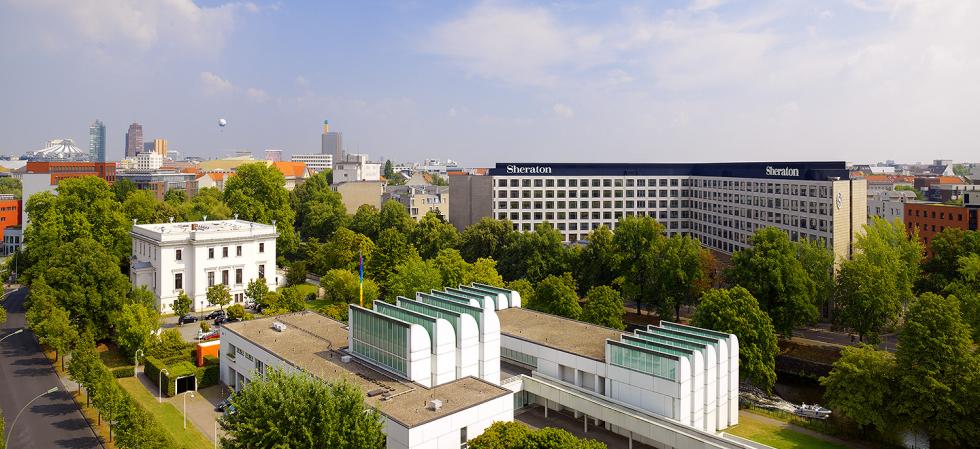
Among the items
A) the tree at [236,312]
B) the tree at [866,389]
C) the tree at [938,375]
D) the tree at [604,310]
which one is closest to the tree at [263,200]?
the tree at [236,312]

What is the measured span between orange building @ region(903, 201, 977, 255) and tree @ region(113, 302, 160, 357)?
93.2 meters

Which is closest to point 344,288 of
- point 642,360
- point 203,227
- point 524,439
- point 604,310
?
point 203,227

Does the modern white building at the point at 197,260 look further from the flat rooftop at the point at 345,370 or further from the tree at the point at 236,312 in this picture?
the flat rooftop at the point at 345,370

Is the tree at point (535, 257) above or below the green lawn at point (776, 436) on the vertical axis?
above

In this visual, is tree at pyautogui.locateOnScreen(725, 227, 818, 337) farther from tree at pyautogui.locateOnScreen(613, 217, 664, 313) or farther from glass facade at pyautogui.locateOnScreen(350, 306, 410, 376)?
glass facade at pyautogui.locateOnScreen(350, 306, 410, 376)

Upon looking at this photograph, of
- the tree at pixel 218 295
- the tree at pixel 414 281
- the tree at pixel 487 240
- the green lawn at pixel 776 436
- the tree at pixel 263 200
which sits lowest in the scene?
the green lawn at pixel 776 436

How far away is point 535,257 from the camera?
76.4 metres

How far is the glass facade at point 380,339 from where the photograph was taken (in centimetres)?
3844

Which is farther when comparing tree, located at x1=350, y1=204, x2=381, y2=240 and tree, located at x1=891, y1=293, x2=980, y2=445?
tree, located at x1=350, y1=204, x2=381, y2=240

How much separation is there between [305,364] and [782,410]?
31882 mm

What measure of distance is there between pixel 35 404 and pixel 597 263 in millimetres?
52066

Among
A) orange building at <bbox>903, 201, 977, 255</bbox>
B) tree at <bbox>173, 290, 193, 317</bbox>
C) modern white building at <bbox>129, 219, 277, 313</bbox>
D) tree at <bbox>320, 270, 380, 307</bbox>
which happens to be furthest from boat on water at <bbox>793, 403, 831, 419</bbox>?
orange building at <bbox>903, 201, 977, 255</bbox>

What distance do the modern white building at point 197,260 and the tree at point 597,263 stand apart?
35.2m

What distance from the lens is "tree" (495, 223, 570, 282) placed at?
251 feet
